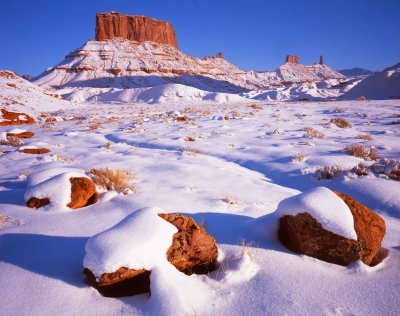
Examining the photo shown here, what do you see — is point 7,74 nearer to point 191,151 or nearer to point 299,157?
point 191,151

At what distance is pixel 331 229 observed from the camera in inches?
85.1

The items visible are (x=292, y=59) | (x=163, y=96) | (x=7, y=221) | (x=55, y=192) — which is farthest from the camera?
(x=292, y=59)

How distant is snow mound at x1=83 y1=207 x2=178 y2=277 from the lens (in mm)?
1785

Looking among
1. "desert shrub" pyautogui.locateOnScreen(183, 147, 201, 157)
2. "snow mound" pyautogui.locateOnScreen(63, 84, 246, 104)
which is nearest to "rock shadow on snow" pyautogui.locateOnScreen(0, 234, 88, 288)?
"desert shrub" pyautogui.locateOnScreen(183, 147, 201, 157)

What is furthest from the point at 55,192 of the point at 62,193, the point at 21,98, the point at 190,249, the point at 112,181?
the point at 21,98

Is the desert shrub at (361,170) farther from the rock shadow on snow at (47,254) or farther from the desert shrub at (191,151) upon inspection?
the rock shadow on snow at (47,254)

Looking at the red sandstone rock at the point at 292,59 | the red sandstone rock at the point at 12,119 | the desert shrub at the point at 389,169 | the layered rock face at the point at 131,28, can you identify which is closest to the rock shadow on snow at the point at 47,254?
the desert shrub at the point at 389,169

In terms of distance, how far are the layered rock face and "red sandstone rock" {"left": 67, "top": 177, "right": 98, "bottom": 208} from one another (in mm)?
110798

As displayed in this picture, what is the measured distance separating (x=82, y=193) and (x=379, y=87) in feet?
119

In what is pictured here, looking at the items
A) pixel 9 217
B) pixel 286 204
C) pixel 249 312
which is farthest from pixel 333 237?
pixel 9 217

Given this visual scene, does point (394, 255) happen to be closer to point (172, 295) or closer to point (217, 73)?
point (172, 295)

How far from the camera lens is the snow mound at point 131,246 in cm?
179

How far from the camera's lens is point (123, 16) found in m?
109

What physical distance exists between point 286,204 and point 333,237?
0.44m
